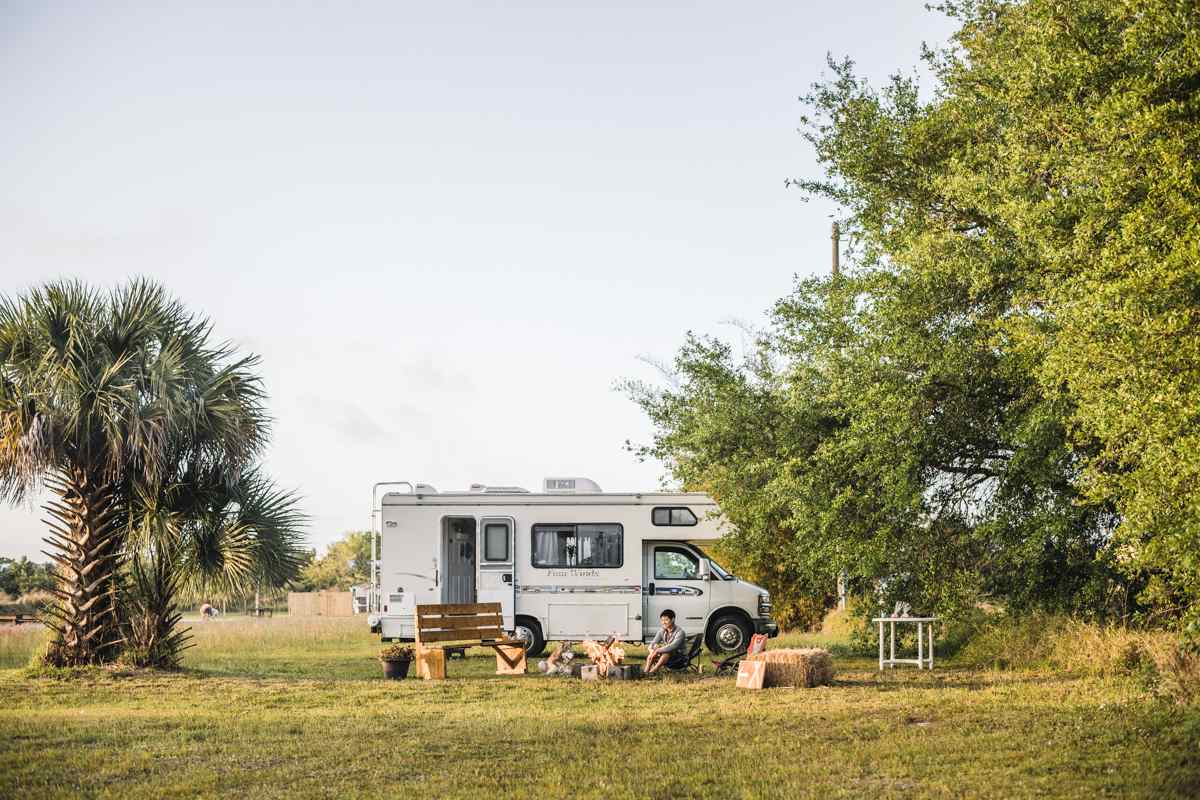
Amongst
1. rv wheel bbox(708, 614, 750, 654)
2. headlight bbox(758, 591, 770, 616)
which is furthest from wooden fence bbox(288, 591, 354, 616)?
headlight bbox(758, 591, 770, 616)

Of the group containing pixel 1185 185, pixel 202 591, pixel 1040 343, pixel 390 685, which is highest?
pixel 1185 185

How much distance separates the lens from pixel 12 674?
1728 centimetres

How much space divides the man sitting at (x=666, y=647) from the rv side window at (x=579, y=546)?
325 centimetres

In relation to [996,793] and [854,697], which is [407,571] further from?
[996,793]

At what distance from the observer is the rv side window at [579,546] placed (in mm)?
20875

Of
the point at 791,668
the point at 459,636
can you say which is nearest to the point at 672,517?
the point at 459,636

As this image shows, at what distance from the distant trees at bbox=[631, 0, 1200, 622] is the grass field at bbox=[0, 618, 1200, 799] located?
199cm

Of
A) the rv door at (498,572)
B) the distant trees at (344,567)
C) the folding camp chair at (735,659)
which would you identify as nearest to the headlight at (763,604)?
the folding camp chair at (735,659)

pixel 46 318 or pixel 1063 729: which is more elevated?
pixel 46 318

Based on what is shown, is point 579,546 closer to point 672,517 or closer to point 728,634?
point 672,517

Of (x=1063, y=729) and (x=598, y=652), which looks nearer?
(x=1063, y=729)

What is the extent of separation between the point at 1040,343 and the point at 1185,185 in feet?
8.96

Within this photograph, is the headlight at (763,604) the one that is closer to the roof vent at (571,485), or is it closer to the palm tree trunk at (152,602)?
the roof vent at (571,485)

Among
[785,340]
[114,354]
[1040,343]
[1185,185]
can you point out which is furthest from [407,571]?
[1185,185]
